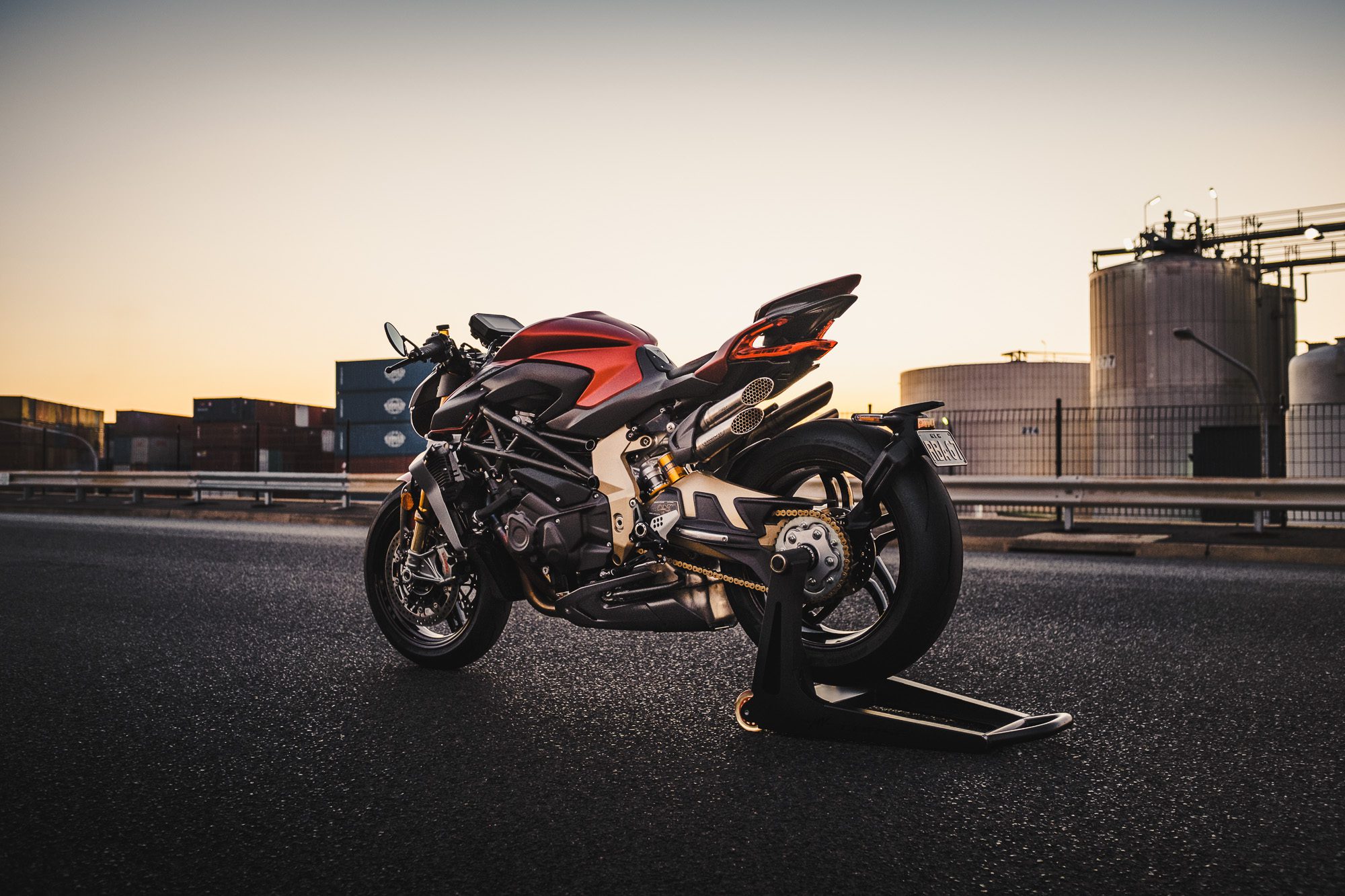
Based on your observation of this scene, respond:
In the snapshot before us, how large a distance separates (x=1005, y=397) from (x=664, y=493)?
40.1 metres

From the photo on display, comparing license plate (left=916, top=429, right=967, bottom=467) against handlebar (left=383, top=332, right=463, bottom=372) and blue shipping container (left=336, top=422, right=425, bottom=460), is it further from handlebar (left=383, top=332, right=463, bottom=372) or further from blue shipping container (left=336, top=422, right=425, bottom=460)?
blue shipping container (left=336, top=422, right=425, bottom=460)

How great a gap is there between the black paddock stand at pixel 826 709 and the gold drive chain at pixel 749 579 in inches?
4.4

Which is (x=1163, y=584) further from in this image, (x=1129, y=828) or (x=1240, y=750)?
(x=1129, y=828)

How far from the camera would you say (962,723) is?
2.91 meters

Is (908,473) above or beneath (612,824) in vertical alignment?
above

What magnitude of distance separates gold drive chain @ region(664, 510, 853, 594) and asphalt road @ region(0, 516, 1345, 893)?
0.45m

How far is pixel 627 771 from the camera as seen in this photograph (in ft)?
8.45

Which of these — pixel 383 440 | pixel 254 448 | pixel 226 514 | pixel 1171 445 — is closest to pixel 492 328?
pixel 226 514

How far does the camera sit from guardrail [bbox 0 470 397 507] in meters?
16.2

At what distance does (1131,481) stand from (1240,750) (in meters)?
9.12

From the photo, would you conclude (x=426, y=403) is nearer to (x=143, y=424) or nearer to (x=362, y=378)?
(x=362, y=378)

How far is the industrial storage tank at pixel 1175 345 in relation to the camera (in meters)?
30.1

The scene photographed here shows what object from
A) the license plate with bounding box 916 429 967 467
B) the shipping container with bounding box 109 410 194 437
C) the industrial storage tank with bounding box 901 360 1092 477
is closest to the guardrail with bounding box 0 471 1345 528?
the license plate with bounding box 916 429 967 467

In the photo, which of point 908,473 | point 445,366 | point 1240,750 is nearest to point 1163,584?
point 1240,750
